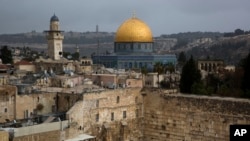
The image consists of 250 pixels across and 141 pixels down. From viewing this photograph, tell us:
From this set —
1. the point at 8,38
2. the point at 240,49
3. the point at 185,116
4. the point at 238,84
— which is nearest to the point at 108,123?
the point at 185,116

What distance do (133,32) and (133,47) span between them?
1.64m

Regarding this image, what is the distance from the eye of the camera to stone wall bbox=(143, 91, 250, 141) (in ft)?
65.3

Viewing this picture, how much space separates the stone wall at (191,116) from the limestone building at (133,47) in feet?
86.1

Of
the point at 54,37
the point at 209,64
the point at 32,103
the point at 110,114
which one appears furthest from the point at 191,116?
the point at 209,64

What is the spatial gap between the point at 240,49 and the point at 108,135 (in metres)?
84.4

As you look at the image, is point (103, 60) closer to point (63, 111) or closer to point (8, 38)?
point (63, 111)

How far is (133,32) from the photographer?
159 ft

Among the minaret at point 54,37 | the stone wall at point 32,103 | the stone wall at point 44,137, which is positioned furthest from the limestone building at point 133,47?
the stone wall at point 44,137

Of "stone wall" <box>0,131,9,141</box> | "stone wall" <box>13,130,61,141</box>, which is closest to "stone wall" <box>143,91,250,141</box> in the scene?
"stone wall" <box>13,130,61,141</box>

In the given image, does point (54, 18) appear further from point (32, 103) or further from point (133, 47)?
point (32, 103)

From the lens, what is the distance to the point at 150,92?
74.4 feet

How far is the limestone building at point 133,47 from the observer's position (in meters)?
48.8

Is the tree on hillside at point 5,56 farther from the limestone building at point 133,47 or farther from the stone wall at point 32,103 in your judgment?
A: the stone wall at point 32,103

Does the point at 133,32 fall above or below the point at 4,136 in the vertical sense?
above
